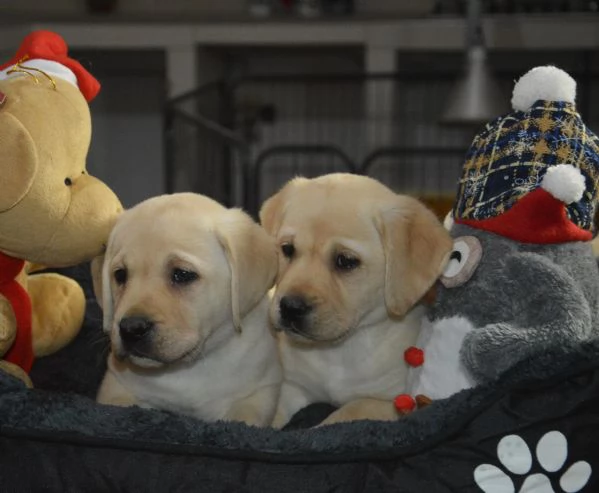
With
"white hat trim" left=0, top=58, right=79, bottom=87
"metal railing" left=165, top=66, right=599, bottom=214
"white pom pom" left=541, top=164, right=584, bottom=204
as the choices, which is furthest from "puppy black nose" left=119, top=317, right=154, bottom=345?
"metal railing" left=165, top=66, right=599, bottom=214

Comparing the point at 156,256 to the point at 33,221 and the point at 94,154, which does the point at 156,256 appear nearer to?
the point at 33,221

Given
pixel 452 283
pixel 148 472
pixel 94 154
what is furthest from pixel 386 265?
pixel 94 154

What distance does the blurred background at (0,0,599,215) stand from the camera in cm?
368

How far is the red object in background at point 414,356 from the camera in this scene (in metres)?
1.38

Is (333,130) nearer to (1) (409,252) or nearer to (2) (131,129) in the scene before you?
(2) (131,129)

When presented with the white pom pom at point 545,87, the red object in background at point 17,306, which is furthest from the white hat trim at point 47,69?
the white pom pom at point 545,87

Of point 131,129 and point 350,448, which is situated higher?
point 350,448

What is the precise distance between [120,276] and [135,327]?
145 mm

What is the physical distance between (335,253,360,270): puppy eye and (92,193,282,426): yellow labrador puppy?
10cm

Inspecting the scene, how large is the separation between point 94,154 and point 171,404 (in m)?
3.36

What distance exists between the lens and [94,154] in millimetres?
4598

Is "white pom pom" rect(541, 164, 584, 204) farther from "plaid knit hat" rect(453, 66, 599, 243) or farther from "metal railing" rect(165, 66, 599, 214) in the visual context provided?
"metal railing" rect(165, 66, 599, 214)

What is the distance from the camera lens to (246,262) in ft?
4.47

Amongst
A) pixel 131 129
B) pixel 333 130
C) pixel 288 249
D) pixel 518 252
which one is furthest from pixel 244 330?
pixel 131 129
